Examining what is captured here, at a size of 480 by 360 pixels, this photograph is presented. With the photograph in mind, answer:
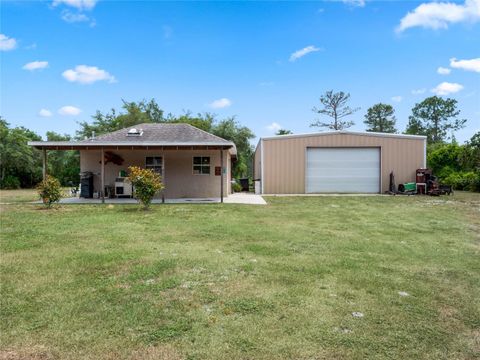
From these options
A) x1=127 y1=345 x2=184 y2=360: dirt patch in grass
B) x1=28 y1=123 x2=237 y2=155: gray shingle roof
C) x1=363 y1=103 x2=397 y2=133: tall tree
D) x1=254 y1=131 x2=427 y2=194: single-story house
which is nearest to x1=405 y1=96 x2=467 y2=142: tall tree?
x1=363 y1=103 x2=397 y2=133: tall tree

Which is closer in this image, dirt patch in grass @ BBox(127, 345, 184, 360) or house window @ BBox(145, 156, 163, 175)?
dirt patch in grass @ BBox(127, 345, 184, 360)

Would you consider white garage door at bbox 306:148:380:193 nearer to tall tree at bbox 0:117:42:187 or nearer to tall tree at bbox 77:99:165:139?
tall tree at bbox 77:99:165:139

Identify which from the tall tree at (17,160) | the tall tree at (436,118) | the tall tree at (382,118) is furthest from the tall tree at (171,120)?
the tall tree at (436,118)

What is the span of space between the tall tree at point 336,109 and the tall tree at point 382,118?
847 cm

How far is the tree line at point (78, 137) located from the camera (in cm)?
2572

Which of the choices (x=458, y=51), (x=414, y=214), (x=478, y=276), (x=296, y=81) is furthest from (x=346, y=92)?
(x=478, y=276)

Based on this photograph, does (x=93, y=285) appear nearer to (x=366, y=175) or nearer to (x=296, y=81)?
(x=366, y=175)

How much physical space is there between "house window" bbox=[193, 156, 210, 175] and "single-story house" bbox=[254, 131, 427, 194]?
3.76 metres

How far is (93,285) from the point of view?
378 cm

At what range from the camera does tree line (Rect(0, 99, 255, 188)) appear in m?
25.7

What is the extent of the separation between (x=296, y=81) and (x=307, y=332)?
2185 cm

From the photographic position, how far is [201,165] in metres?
16.1

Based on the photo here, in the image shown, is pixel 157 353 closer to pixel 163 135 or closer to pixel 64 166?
pixel 163 135

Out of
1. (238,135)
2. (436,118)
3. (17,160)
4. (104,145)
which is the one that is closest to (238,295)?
(104,145)
